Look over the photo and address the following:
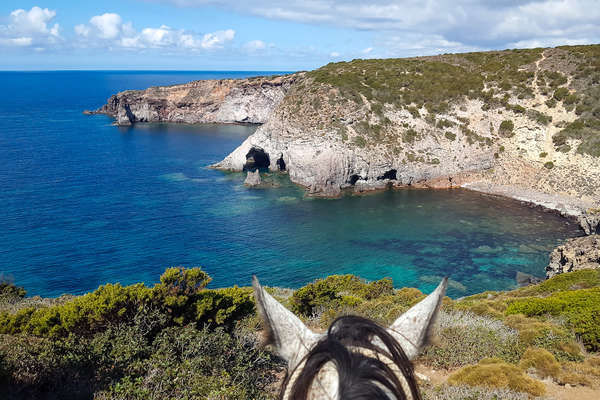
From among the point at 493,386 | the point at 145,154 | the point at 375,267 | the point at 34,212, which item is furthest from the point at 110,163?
the point at 493,386

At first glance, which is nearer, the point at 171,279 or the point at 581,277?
the point at 171,279

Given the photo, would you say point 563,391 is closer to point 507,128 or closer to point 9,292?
point 9,292

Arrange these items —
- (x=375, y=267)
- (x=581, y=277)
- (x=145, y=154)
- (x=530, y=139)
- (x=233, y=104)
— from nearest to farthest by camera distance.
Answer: (x=581, y=277) < (x=375, y=267) < (x=530, y=139) < (x=145, y=154) < (x=233, y=104)

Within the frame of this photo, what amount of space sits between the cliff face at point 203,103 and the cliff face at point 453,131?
45084 millimetres

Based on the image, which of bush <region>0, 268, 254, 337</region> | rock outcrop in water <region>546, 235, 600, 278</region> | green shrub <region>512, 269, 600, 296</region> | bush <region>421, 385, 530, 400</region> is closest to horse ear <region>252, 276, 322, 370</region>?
bush <region>421, 385, 530, 400</region>

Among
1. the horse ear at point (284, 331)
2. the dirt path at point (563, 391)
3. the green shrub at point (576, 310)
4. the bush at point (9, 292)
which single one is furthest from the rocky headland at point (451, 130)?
the horse ear at point (284, 331)

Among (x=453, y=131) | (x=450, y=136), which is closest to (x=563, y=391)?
(x=450, y=136)

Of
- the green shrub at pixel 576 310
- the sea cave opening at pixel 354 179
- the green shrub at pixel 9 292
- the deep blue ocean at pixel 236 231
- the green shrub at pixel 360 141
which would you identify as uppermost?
the green shrub at pixel 360 141

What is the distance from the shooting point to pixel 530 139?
53.0 m

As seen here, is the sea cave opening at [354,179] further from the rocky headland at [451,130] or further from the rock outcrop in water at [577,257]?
the rock outcrop in water at [577,257]

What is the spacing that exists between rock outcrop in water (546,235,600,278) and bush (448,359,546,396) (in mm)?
20273

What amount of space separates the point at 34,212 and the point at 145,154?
2991 cm

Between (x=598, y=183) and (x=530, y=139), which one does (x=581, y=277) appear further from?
(x=530, y=139)

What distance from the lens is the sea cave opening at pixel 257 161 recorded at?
6093 centimetres
